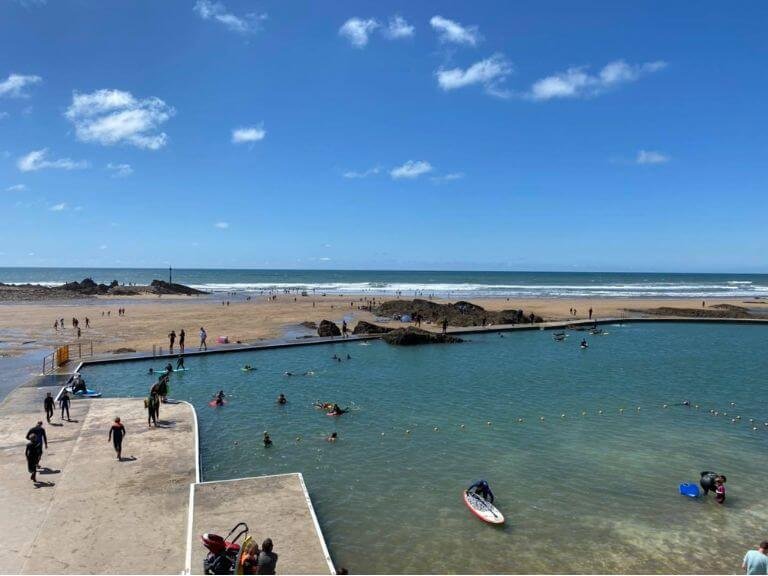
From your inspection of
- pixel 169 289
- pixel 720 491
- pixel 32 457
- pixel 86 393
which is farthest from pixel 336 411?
pixel 169 289

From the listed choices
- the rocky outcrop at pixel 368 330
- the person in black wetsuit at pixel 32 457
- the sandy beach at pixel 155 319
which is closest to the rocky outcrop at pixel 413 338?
the rocky outcrop at pixel 368 330

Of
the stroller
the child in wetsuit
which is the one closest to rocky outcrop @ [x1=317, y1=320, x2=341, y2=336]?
the child in wetsuit

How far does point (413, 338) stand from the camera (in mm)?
39125

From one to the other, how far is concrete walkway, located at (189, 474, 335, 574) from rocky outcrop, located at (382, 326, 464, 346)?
24.9 m

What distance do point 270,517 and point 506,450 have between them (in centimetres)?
873

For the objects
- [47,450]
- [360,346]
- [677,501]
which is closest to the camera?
[677,501]

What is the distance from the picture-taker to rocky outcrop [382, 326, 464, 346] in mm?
38781

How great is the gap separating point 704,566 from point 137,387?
2338cm

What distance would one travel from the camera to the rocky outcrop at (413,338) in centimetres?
3878

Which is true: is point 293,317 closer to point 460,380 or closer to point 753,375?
point 460,380

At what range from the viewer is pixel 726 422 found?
2092 cm

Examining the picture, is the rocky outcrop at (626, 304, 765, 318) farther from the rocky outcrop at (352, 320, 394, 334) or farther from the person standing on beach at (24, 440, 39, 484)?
the person standing on beach at (24, 440, 39, 484)

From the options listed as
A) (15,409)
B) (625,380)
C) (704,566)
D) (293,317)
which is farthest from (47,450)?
(293,317)

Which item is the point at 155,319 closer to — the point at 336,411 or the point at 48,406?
the point at 48,406
